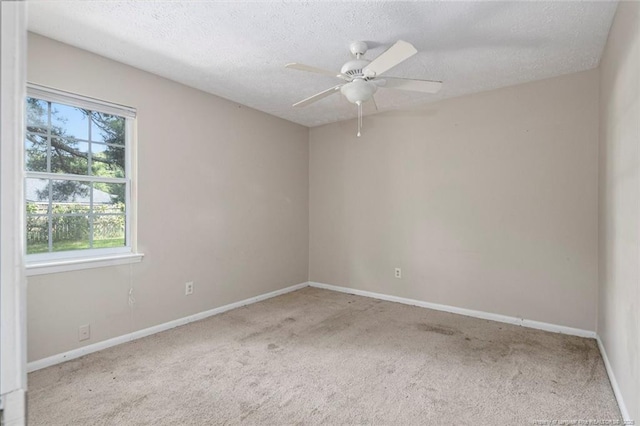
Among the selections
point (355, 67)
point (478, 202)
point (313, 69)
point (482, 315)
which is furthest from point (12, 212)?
point (482, 315)

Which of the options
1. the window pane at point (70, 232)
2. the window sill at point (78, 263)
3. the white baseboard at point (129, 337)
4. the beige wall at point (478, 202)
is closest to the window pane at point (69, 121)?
the window pane at point (70, 232)

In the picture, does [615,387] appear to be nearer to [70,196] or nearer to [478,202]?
[478,202]

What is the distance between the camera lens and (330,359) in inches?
104

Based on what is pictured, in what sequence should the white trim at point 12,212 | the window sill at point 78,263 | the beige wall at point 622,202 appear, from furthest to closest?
the window sill at point 78,263, the beige wall at point 622,202, the white trim at point 12,212

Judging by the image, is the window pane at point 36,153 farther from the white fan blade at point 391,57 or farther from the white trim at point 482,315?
the white trim at point 482,315

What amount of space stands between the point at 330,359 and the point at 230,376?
30.3 inches

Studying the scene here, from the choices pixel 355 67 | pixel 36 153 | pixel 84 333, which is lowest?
pixel 84 333

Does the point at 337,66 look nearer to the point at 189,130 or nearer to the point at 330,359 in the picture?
the point at 189,130

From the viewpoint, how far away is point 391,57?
2.09m

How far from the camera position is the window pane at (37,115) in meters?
2.49

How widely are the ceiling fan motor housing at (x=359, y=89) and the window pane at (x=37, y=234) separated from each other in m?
2.50

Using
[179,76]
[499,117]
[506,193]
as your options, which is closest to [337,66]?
[179,76]

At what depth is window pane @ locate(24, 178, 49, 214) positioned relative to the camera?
2482 mm

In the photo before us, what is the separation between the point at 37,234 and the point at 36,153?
612mm
